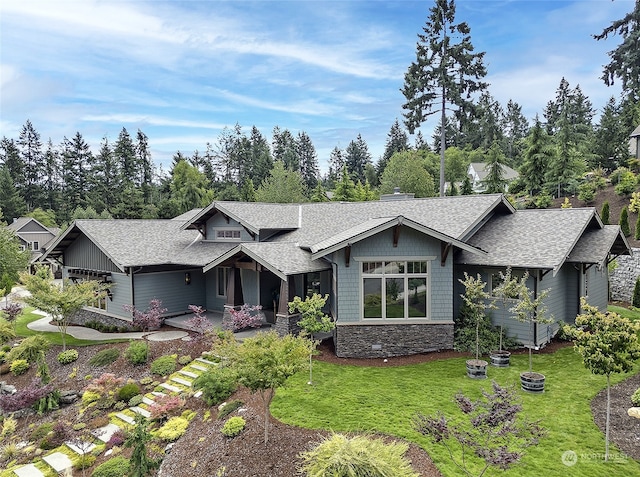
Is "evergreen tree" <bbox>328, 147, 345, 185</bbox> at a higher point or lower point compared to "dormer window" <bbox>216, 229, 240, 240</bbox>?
higher

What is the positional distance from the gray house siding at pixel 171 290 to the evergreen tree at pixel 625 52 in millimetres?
39871

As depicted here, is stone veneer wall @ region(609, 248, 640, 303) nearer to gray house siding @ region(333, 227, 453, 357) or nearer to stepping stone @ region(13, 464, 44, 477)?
gray house siding @ region(333, 227, 453, 357)

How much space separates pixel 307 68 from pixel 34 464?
2368 cm

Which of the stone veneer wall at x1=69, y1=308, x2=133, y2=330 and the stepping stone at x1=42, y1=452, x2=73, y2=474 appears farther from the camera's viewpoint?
the stone veneer wall at x1=69, y1=308, x2=133, y2=330

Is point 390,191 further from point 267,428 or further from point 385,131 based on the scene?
point 385,131

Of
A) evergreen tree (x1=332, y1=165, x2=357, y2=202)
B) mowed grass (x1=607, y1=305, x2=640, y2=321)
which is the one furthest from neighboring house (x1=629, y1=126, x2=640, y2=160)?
evergreen tree (x1=332, y1=165, x2=357, y2=202)

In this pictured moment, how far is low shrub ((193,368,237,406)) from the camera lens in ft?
36.9

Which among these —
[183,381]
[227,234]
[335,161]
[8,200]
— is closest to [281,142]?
[335,161]

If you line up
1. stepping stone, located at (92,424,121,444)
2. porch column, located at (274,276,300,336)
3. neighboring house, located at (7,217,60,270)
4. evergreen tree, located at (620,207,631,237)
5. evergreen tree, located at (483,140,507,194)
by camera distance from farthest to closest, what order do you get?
neighboring house, located at (7,217,60,270) < evergreen tree, located at (483,140,507,194) < evergreen tree, located at (620,207,631,237) < porch column, located at (274,276,300,336) < stepping stone, located at (92,424,121,444)

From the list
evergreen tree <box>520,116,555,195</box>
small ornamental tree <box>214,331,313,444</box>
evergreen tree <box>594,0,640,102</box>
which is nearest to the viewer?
small ornamental tree <box>214,331,313,444</box>

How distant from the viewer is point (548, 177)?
121 feet

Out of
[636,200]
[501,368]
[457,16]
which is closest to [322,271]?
[501,368]

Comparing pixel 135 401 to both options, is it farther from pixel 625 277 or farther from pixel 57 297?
pixel 625 277

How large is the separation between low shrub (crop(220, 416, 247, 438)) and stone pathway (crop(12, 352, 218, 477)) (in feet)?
9.55
